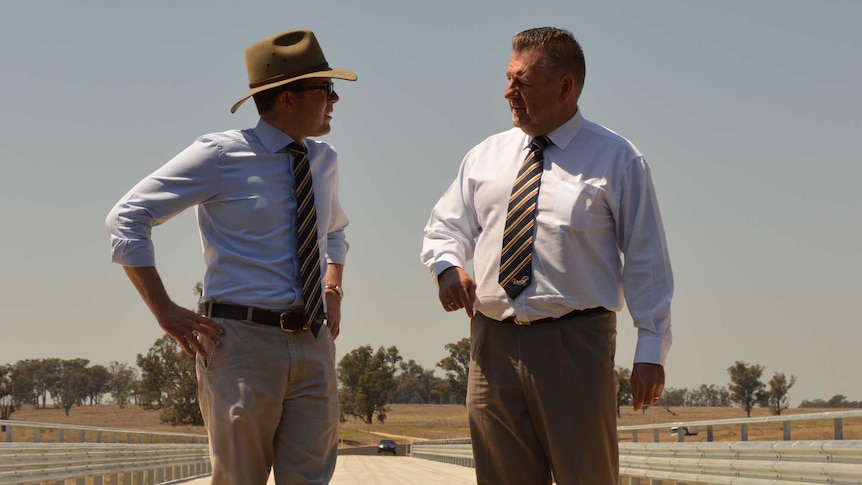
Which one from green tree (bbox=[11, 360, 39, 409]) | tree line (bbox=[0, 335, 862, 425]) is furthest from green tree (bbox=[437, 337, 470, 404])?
green tree (bbox=[11, 360, 39, 409])

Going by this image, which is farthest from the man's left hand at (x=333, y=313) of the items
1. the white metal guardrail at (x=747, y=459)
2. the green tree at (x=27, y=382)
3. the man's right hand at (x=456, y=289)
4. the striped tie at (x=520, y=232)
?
the green tree at (x=27, y=382)

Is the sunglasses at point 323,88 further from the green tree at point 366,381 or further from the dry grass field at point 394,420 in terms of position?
the green tree at point 366,381

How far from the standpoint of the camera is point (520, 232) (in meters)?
5.66

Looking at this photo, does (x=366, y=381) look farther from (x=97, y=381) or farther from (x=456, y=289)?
(x=456, y=289)

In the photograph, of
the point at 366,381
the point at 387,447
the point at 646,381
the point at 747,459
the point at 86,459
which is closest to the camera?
the point at 646,381

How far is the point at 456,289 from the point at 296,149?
3.26 feet

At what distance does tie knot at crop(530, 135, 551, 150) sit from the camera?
5.87 metres

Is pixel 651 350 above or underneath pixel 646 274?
underneath

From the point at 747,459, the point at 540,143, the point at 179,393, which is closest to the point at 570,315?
the point at 540,143

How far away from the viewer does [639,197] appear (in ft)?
18.4

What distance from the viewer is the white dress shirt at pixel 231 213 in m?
5.67

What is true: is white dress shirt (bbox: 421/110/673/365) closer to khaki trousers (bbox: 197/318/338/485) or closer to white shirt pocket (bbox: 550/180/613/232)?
white shirt pocket (bbox: 550/180/613/232)

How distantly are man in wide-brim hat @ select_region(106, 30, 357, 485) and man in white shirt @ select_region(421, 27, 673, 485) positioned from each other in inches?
22.9

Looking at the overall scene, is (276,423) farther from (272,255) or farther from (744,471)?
(744,471)
